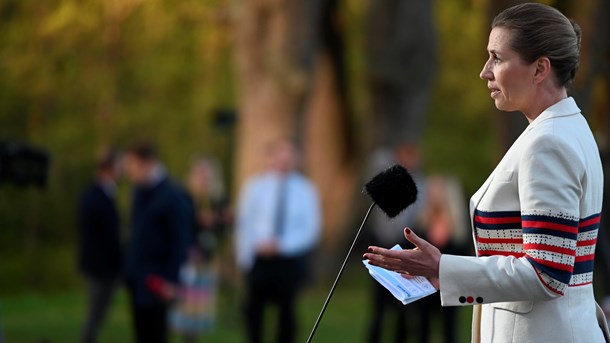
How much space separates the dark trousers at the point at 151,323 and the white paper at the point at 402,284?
6.60 m

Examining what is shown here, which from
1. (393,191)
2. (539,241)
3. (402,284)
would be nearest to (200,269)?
(393,191)

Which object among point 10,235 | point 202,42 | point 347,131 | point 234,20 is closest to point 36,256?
point 10,235

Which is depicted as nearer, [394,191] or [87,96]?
[394,191]

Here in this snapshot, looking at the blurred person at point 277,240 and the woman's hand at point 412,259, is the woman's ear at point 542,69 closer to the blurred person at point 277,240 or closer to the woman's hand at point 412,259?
the woman's hand at point 412,259

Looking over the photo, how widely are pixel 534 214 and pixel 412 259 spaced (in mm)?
374

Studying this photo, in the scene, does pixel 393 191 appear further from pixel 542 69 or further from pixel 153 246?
pixel 153 246

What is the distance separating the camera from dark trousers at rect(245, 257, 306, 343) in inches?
442

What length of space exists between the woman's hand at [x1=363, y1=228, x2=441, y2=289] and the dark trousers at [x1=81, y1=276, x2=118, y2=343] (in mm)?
8687

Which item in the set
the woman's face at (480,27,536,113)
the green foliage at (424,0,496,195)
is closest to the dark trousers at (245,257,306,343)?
the woman's face at (480,27,536,113)

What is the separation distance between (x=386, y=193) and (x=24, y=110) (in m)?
26.5

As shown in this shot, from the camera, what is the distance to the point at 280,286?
11234mm

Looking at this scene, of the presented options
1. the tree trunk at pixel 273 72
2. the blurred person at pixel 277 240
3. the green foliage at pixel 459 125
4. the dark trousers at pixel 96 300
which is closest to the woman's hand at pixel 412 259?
the blurred person at pixel 277 240

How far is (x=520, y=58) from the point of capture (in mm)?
3879

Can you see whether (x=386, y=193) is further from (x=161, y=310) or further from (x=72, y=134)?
(x=72, y=134)
